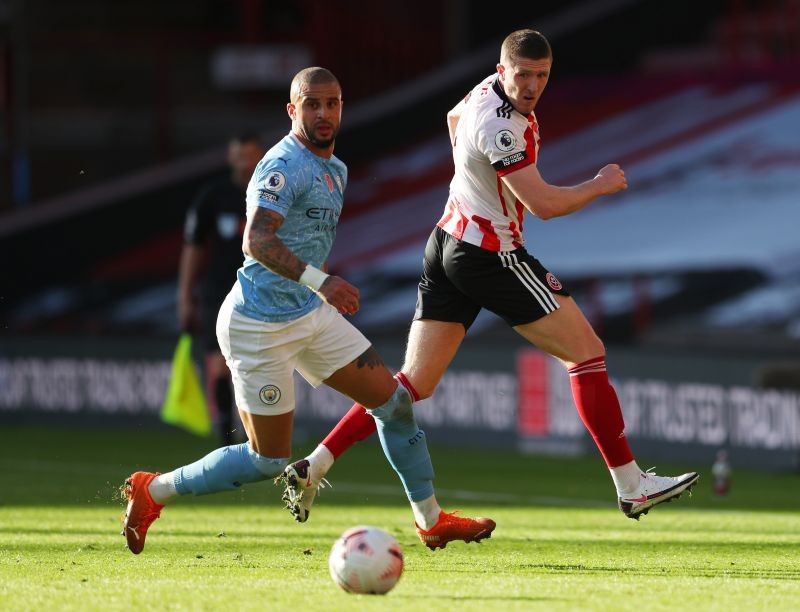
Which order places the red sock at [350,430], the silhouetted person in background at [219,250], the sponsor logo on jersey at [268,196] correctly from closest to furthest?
the sponsor logo on jersey at [268,196]
the red sock at [350,430]
the silhouetted person in background at [219,250]

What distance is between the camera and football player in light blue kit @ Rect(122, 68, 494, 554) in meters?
6.90

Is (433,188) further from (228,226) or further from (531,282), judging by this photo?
(531,282)

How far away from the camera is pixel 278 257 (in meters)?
6.70

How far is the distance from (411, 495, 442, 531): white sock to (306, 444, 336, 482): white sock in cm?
44

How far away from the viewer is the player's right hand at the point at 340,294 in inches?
259

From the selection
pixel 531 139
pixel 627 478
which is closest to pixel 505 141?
pixel 531 139

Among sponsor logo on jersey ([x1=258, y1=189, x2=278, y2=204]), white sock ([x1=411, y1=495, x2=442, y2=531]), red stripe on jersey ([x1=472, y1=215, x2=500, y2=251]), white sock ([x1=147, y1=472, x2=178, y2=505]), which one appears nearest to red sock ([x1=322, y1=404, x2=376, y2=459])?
white sock ([x1=411, y1=495, x2=442, y2=531])

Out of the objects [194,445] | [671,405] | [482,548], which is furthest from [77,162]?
[482,548]

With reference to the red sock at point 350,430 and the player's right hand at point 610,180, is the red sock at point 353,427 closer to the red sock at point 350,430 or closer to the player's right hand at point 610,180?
the red sock at point 350,430

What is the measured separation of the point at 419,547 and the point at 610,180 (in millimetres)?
1841

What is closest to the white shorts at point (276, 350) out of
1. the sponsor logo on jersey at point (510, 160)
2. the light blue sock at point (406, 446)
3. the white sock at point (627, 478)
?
the light blue sock at point (406, 446)

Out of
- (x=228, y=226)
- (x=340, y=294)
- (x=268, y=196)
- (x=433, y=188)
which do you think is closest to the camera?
(x=340, y=294)

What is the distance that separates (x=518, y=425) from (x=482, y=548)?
6928mm

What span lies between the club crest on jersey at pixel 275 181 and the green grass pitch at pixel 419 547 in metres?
Answer: 1.50
